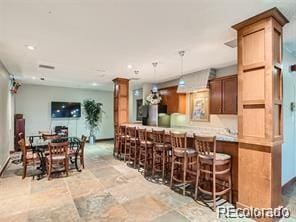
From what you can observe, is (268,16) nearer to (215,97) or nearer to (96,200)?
(215,97)

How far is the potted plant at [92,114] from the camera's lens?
880 centimetres

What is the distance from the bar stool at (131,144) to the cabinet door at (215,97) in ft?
7.45

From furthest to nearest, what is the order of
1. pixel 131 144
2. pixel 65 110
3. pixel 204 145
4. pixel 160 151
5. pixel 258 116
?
pixel 65 110 → pixel 131 144 → pixel 160 151 → pixel 204 145 → pixel 258 116

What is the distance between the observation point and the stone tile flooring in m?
2.53

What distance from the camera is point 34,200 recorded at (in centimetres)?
301

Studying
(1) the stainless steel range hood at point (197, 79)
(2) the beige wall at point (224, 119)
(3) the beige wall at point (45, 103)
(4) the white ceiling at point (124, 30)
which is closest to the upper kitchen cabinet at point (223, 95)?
(1) the stainless steel range hood at point (197, 79)

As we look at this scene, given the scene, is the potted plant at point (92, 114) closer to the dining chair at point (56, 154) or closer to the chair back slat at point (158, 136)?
the dining chair at point (56, 154)

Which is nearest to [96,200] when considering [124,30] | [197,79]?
[124,30]

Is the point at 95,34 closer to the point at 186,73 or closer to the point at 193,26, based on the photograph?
the point at 193,26

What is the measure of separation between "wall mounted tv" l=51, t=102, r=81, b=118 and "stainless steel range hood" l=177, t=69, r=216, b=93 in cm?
530

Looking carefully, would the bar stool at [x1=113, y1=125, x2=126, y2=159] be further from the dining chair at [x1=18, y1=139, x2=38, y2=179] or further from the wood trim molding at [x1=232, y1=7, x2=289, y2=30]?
the wood trim molding at [x1=232, y1=7, x2=289, y2=30]

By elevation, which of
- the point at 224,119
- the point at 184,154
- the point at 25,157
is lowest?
the point at 25,157

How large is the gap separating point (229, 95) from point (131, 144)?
2.99 meters

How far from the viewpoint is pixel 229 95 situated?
4574 millimetres
